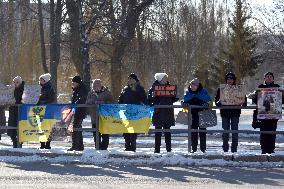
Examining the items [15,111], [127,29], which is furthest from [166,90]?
[127,29]

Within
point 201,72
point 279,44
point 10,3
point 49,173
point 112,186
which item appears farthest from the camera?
point 201,72

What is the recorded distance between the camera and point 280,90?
13070 millimetres

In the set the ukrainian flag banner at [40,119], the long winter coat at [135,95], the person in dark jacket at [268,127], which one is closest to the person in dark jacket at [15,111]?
the ukrainian flag banner at [40,119]

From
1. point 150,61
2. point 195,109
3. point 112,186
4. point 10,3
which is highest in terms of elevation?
point 10,3

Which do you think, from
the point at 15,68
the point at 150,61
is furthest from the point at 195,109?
the point at 15,68

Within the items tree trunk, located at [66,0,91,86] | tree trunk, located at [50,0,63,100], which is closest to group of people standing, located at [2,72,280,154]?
tree trunk, located at [66,0,91,86]

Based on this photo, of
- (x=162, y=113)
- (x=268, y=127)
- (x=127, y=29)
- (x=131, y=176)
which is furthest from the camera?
(x=127, y=29)

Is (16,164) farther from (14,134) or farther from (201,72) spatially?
(201,72)

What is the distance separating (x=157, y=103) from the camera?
551 inches

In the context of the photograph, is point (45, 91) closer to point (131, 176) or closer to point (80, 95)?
point (80, 95)

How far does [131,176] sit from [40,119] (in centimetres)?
380

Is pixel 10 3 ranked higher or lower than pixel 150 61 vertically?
higher

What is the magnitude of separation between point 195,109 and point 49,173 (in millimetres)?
3685

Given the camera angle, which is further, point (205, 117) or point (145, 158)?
point (205, 117)
